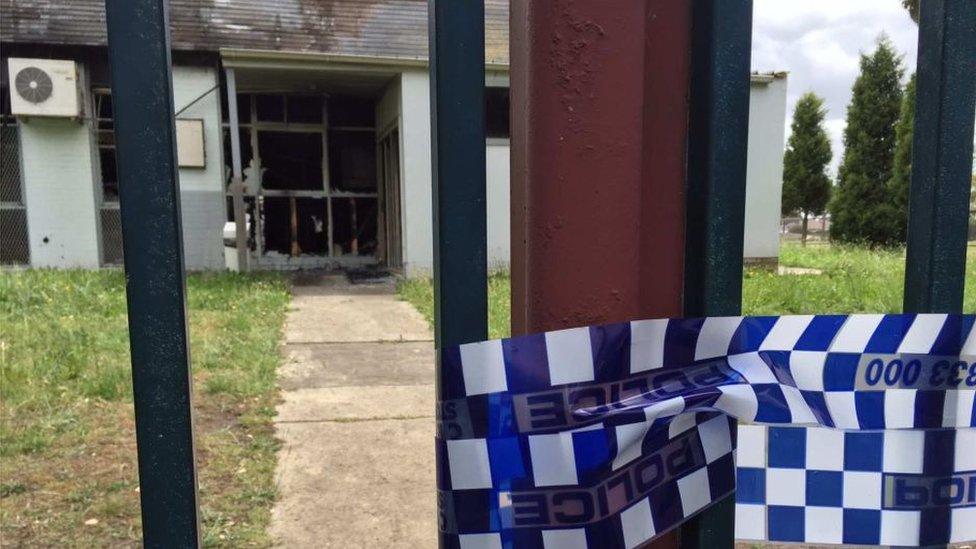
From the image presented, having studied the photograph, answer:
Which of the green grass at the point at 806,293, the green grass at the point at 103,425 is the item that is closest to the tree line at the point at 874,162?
the green grass at the point at 806,293

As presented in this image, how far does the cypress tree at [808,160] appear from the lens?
24.9 meters

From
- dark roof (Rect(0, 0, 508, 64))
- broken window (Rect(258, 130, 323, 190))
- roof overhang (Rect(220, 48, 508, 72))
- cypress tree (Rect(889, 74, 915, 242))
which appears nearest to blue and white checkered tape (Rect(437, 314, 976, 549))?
roof overhang (Rect(220, 48, 508, 72))

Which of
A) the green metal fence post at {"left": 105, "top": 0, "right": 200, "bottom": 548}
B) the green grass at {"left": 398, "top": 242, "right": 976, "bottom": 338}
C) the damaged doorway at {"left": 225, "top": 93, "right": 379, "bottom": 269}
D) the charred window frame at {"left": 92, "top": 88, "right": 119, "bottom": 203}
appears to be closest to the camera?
the green metal fence post at {"left": 105, "top": 0, "right": 200, "bottom": 548}

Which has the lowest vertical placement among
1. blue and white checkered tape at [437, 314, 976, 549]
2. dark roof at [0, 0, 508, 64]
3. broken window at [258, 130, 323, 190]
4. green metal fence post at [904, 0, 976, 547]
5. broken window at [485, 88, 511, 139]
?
blue and white checkered tape at [437, 314, 976, 549]

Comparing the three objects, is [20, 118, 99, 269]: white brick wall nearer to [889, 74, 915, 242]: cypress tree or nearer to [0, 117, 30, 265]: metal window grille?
[0, 117, 30, 265]: metal window grille

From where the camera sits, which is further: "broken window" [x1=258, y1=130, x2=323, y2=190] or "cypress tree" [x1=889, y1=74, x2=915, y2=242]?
"cypress tree" [x1=889, y1=74, x2=915, y2=242]

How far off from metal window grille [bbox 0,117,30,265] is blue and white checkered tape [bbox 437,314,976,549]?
497 inches

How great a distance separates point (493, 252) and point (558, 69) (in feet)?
30.2

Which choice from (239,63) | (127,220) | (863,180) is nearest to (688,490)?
(127,220)

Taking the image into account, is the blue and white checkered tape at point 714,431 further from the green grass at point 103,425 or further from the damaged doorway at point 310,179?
the damaged doorway at point 310,179

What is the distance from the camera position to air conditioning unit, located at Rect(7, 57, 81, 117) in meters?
10.2

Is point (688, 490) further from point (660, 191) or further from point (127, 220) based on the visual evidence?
point (127, 220)

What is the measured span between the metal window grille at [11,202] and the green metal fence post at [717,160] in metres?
12.7

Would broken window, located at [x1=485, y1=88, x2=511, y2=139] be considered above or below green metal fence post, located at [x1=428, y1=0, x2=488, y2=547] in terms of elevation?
above
